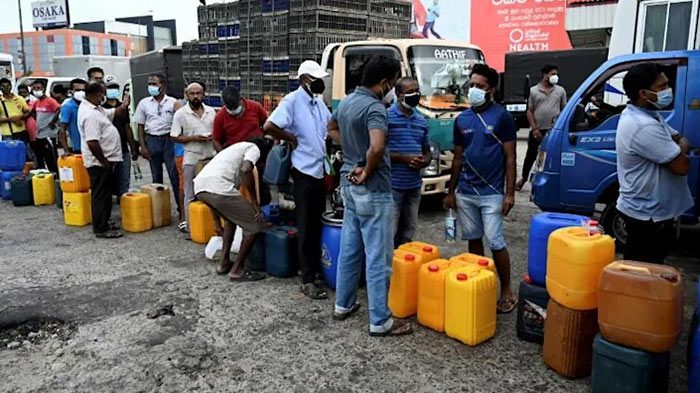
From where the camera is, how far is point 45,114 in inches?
381

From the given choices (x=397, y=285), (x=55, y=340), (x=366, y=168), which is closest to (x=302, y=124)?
(x=366, y=168)

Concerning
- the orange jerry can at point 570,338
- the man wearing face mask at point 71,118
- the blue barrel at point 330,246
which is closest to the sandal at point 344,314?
the blue barrel at point 330,246

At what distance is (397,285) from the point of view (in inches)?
163

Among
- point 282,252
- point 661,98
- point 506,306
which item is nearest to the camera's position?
point 661,98

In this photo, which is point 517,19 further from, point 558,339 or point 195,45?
point 558,339

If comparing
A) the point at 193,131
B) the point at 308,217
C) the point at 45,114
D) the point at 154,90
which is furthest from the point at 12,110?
the point at 308,217

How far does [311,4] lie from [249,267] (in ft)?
15.0

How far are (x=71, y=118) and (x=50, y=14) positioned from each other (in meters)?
41.6

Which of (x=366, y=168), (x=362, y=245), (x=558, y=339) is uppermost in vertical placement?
(x=366, y=168)

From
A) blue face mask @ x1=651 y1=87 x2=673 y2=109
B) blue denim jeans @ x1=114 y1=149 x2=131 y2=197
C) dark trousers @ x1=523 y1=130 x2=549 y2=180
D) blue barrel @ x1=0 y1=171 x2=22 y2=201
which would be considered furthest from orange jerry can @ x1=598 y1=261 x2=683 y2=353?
blue barrel @ x1=0 y1=171 x2=22 y2=201

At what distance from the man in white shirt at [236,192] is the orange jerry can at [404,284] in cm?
145

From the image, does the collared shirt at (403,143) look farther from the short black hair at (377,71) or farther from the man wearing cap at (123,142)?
the man wearing cap at (123,142)

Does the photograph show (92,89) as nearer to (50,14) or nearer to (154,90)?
(154,90)

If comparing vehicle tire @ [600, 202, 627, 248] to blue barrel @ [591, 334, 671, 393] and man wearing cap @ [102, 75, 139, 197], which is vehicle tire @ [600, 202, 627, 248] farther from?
man wearing cap @ [102, 75, 139, 197]
